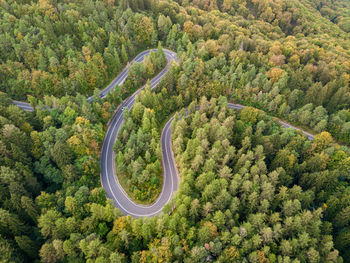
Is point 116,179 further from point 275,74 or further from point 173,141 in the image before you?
point 275,74

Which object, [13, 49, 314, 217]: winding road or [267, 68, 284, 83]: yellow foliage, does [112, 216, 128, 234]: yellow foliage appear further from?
[267, 68, 284, 83]: yellow foliage

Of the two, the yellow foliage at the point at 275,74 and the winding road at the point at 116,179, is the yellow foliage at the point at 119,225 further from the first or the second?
the yellow foliage at the point at 275,74

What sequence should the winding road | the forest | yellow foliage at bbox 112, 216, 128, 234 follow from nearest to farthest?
the forest
yellow foliage at bbox 112, 216, 128, 234
the winding road

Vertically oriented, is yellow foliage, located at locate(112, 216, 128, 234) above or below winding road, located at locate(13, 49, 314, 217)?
above

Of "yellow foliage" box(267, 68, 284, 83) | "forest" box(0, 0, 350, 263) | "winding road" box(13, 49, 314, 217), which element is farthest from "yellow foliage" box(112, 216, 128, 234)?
"yellow foliage" box(267, 68, 284, 83)

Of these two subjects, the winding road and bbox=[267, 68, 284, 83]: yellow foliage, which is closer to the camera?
the winding road

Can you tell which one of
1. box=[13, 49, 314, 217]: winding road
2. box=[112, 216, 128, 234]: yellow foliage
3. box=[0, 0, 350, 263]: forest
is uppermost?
box=[0, 0, 350, 263]: forest

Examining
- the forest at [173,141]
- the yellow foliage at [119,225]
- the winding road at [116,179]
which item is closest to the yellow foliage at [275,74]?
the forest at [173,141]

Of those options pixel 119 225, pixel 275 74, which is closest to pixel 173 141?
pixel 119 225

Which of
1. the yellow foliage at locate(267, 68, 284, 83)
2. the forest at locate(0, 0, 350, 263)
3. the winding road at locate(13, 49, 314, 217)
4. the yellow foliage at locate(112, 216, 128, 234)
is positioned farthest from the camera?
the yellow foliage at locate(267, 68, 284, 83)
